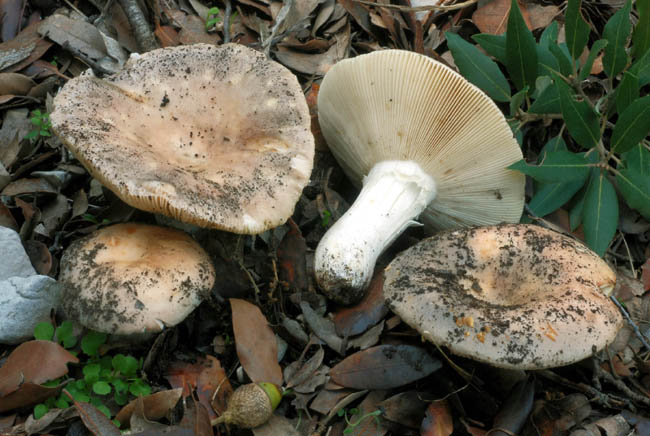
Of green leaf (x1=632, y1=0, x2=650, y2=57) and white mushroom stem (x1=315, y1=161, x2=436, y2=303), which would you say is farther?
green leaf (x1=632, y1=0, x2=650, y2=57)

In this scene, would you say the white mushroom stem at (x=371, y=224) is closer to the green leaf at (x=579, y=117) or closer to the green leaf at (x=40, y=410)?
the green leaf at (x=579, y=117)

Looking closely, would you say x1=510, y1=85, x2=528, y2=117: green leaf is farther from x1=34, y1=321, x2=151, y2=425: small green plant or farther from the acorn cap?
x1=34, y1=321, x2=151, y2=425: small green plant

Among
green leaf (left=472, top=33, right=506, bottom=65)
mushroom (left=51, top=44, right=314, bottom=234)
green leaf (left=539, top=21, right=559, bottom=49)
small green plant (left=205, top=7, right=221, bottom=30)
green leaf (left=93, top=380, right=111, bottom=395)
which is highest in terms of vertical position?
green leaf (left=539, top=21, right=559, bottom=49)

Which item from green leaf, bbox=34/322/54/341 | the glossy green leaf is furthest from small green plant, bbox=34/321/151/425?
the glossy green leaf

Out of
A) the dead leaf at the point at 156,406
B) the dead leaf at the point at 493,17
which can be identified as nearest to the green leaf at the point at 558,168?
the dead leaf at the point at 493,17

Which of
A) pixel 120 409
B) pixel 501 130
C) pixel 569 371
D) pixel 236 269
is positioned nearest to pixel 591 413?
pixel 569 371

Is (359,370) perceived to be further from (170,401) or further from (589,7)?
(589,7)

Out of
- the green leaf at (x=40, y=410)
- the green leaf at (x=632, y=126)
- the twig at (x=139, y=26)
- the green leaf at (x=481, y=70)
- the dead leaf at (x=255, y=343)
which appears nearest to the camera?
the green leaf at (x=40, y=410)
